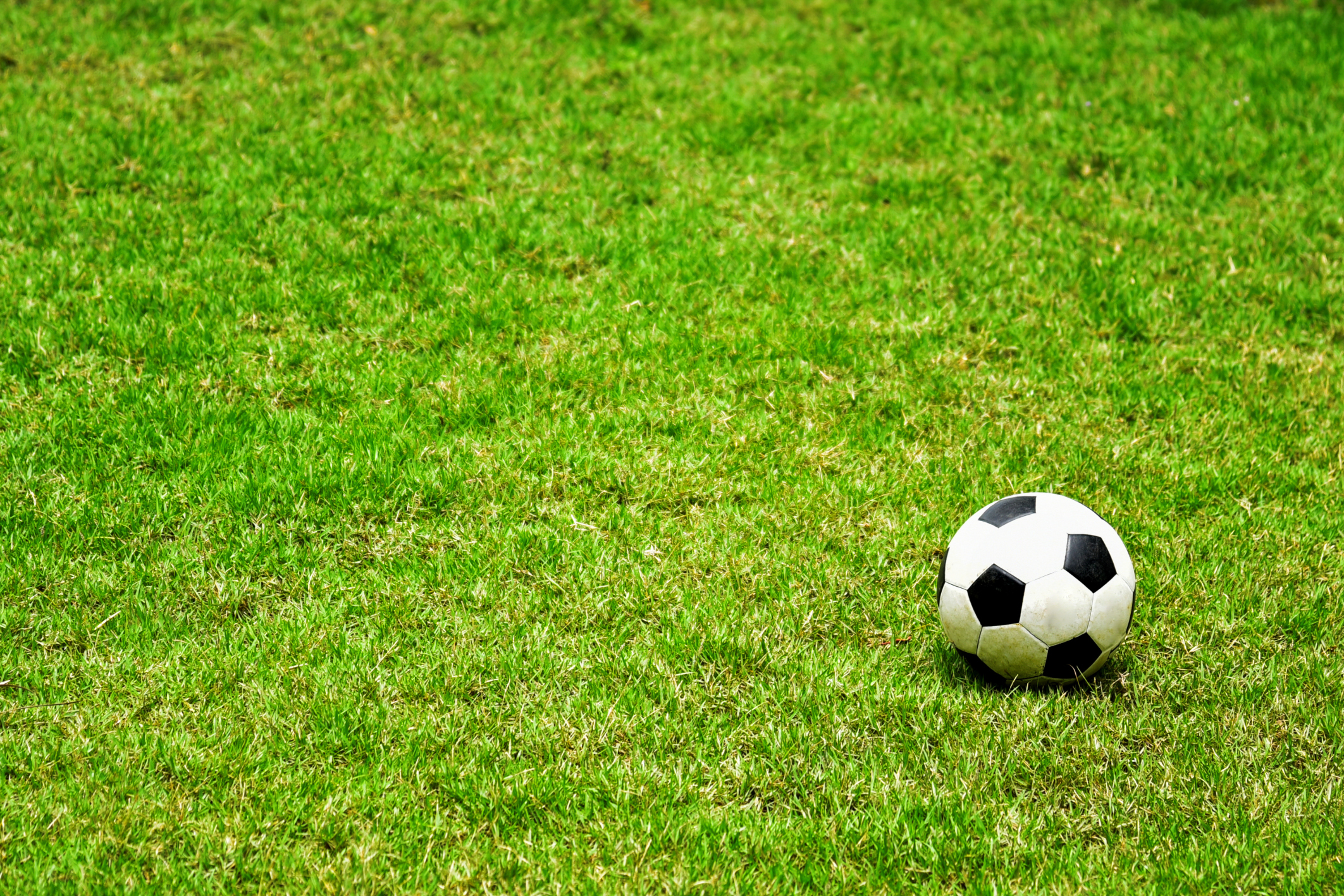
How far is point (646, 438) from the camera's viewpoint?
19.7ft

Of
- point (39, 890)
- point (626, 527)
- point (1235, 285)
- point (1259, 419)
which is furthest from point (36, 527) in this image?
point (1235, 285)

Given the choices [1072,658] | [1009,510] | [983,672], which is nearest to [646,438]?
[1009,510]

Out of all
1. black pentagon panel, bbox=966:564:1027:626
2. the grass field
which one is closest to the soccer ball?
black pentagon panel, bbox=966:564:1027:626

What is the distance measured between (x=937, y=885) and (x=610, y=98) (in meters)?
7.32

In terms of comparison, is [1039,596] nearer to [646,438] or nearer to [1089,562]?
[1089,562]

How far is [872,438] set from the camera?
6059 millimetres

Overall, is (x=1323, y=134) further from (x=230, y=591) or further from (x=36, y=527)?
(x=36, y=527)

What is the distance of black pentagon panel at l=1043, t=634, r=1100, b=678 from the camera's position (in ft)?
13.9

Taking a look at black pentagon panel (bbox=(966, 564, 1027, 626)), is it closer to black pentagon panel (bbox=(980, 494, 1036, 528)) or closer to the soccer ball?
the soccer ball

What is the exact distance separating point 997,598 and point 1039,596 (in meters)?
0.15

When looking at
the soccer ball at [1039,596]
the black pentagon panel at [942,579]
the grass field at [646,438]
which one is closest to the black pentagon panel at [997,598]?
the soccer ball at [1039,596]

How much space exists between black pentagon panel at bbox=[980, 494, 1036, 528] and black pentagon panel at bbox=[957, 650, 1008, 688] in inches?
21.1

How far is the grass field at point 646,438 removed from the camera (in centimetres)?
387

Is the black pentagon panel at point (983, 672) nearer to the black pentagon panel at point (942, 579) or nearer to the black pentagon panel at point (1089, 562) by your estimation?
the black pentagon panel at point (942, 579)
